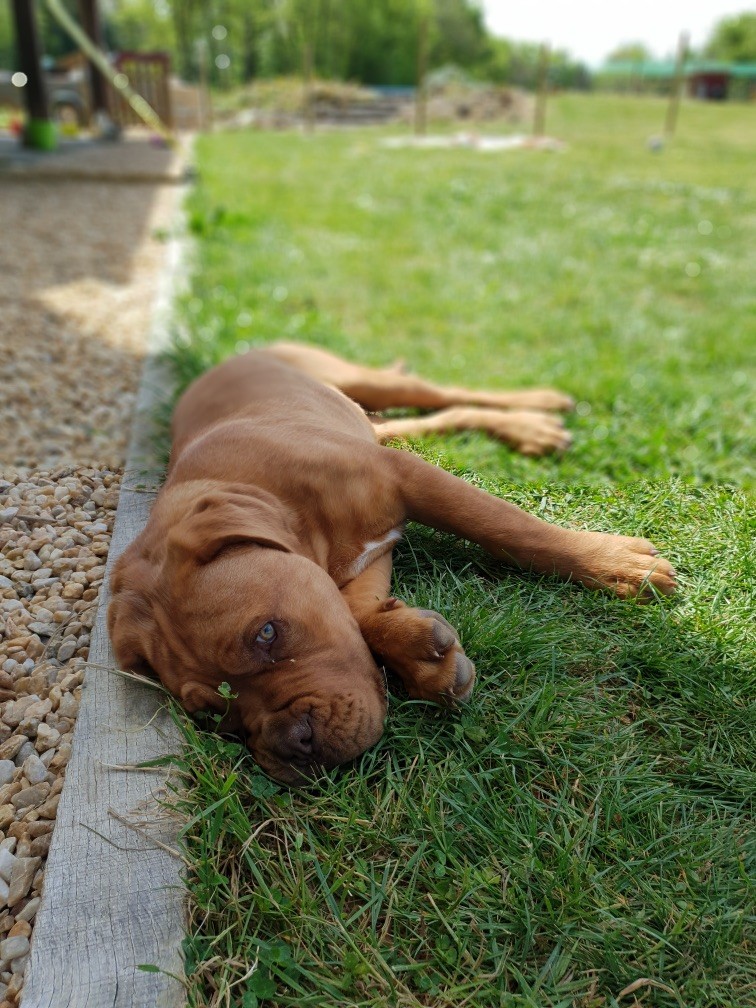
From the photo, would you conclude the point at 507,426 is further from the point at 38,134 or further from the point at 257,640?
the point at 38,134

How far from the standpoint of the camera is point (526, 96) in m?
38.2

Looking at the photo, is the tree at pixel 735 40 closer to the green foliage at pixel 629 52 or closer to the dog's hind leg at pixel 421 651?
the green foliage at pixel 629 52

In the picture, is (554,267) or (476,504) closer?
(476,504)

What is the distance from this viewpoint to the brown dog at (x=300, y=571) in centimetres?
234

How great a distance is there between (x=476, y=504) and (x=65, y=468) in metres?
2.03

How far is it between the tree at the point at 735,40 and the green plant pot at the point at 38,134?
69749 millimetres

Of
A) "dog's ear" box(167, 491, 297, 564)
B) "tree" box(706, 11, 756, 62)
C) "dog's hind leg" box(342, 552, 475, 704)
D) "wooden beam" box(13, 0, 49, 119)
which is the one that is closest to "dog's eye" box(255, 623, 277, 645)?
"dog's ear" box(167, 491, 297, 564)

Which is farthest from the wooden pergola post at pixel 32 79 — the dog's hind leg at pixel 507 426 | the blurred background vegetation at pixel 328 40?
the dog's hind leg at pixel 507 426

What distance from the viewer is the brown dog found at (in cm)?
234

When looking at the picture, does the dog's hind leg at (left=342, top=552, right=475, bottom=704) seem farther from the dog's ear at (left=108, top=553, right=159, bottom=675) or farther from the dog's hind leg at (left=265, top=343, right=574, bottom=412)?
the dog's hind leg at (left=265, top=343, right=574, bottom=412)

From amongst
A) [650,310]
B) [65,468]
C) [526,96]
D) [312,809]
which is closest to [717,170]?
[650,310]

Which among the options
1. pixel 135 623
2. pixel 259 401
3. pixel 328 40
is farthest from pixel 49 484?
pixel 328 40

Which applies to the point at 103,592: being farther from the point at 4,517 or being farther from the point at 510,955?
the point at 510,955

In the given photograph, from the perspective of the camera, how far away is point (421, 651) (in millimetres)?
2498
